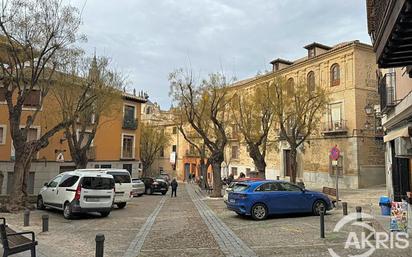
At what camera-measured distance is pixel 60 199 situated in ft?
50.7

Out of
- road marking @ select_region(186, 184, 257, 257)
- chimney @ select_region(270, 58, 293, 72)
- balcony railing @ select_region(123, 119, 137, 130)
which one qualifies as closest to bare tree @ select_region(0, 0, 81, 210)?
road marking @ select_region(186, 184, 257, 257)

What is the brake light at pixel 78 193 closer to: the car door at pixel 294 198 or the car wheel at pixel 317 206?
the car door at pixel 294 198

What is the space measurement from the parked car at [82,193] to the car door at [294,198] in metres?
7.00

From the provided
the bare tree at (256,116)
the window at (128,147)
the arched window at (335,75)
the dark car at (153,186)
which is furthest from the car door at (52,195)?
the arched window at (335,75)

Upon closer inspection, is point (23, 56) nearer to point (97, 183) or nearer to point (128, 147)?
point (97, 183)

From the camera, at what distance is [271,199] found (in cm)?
1449

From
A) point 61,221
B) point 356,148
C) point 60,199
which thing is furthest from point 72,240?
point 356,148

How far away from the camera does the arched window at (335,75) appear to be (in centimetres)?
3575

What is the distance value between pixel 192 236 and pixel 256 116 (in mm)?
18556

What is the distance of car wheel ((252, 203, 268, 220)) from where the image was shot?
14.2 meters

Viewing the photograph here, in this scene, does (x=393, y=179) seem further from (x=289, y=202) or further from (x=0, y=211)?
(x=0, y=211)

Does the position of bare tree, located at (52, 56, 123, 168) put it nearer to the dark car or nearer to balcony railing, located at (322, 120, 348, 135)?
the dark car

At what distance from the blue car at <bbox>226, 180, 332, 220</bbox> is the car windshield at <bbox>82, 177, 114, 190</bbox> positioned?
5.04m

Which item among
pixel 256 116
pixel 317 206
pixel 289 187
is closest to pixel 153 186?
pixel 256 116
